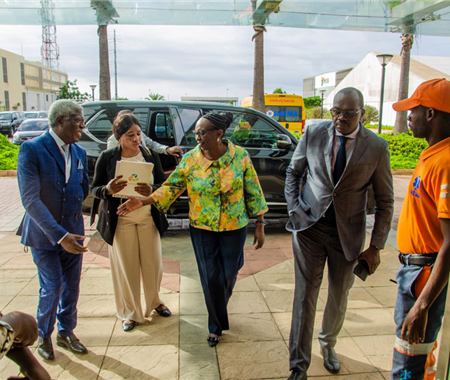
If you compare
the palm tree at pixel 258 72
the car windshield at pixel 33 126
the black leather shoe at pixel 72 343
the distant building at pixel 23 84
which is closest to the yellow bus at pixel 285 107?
the palm tree at pixel 258 72

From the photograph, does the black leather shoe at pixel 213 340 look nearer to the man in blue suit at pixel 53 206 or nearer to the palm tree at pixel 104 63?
the man in blue suit at pixel 53 206

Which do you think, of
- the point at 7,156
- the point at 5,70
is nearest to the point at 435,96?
the point at 7,156

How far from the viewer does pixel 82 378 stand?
277cm

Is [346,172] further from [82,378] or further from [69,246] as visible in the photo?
[82,378]

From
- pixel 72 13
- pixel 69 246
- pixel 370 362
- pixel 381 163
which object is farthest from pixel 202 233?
pixel 72 13

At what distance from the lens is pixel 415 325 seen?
191 centimetres

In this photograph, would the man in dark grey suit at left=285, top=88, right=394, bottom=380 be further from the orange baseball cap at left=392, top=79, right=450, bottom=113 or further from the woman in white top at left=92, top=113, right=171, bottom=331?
the woman in white top at left=92, top=113, right=171, bottom=331

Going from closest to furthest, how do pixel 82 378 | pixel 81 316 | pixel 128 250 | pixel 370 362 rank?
1. pixel 82 378
2. pixel 370 362
3. pixel 128 250
4. pixel 81 316

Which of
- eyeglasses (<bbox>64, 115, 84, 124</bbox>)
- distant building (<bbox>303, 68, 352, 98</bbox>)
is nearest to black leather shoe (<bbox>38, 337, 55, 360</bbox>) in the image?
eyeglasses (<bbox>64, 115, 84, 124</bbox>)

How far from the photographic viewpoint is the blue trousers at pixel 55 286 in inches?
113

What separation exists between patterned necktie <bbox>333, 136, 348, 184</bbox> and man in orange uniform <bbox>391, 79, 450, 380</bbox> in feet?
1.78

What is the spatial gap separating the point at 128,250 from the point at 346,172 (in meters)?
1.93

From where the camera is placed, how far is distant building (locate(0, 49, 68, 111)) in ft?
190

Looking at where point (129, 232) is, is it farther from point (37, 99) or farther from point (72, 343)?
point (37, 99)
